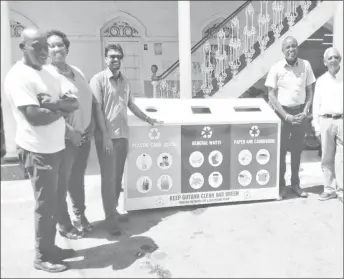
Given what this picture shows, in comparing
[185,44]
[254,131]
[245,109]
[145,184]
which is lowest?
[145,184]

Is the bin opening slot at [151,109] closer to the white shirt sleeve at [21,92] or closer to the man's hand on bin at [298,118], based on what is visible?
the man's hand on bin at [298,118]

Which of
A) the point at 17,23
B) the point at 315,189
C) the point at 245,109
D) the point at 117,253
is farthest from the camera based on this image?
the point at 17,23

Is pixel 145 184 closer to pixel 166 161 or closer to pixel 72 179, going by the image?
pixel 166 161

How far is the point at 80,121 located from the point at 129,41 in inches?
269

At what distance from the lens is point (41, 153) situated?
8.42 feet

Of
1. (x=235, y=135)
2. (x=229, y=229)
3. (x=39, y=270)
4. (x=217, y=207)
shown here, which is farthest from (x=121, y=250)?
(x=235, y=135)

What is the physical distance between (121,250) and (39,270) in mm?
704

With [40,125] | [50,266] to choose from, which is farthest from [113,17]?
[50,266]

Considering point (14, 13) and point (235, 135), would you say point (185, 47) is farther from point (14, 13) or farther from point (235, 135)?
point (14, 13)

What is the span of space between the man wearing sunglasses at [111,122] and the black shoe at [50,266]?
29.9 inches

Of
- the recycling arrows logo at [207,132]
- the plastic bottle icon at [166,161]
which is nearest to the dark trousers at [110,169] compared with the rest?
the plastic bottle icon at [166,161]

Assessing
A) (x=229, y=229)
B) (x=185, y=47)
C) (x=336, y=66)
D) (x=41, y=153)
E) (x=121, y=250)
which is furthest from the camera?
(x=185, y=47)

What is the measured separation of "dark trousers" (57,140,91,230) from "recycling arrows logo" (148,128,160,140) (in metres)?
0.76

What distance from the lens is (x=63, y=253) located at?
2.98m
